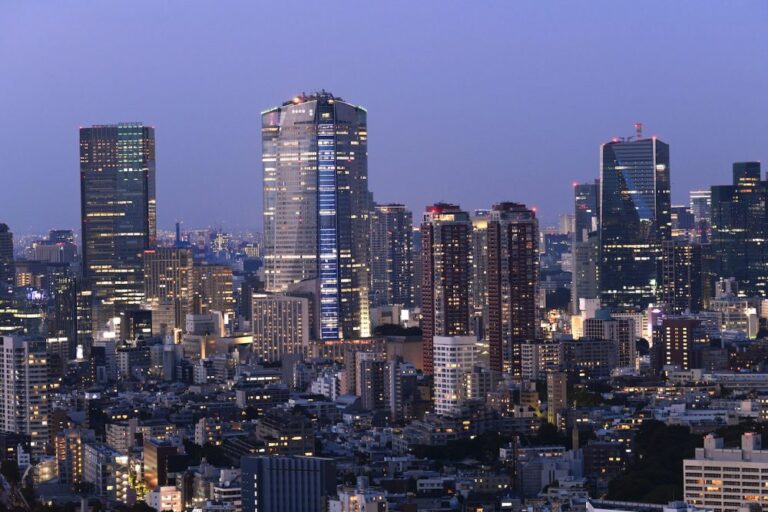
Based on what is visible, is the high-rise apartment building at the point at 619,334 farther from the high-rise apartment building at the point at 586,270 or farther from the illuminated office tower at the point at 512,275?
the high-rise apartment building at the point at 586,270

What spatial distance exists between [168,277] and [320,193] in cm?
521

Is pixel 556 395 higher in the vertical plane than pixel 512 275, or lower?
lower

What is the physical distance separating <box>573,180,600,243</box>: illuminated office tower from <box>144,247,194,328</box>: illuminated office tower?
40.9 ft

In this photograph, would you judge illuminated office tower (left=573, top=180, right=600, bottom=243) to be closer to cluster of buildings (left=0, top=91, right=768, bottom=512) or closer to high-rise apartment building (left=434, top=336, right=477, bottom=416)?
cluster of buildings (left=0, top=91, right=768, bottom=512)

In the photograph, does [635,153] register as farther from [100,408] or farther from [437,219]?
[100,408]

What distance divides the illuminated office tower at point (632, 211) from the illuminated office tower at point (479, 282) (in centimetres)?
1337

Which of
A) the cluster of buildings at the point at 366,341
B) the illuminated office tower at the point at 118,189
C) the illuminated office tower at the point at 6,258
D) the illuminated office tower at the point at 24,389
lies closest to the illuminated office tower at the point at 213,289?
the cluster of buildings at the point at 366,341

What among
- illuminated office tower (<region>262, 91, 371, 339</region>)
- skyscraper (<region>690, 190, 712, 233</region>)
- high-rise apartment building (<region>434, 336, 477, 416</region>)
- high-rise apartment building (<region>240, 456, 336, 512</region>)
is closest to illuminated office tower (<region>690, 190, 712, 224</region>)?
skyscraper (<region>690, 190, 712, 233</region>)

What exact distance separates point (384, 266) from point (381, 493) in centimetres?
3979

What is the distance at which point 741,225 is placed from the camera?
64062 millimetres

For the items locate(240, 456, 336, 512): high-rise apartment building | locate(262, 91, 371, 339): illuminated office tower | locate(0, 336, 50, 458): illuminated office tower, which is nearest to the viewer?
locate(240, 456, 336, 512): high-rise apartment building

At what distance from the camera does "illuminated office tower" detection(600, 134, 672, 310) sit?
6209 centimetres

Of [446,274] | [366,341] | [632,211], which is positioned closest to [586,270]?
Answer: [632,211]

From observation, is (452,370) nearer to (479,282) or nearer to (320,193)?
(479,282)
